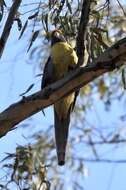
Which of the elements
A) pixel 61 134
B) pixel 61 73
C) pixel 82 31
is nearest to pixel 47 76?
pixel 61 73

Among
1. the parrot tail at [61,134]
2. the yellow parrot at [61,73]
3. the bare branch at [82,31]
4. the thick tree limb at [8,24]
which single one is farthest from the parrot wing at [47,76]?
the bare branch at [82,31]

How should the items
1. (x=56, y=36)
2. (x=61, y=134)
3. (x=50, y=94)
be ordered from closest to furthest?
(x=50, y=94) → (x=61, y=134) → (x=56, y=36)

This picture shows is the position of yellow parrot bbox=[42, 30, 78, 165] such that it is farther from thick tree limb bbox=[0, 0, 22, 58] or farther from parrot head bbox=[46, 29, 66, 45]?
thick tree limb bbox=[0, 0, 22, 58]

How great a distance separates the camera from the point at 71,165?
425 centimetres

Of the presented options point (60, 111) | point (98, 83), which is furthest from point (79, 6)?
point (98, 83)

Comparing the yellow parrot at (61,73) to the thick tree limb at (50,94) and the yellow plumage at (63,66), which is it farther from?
the thick tree limb at (50,94)

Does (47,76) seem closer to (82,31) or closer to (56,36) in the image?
(56,36)

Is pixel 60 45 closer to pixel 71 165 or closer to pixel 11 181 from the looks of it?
pixel 11 181

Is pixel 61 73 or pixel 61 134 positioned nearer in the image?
pixel 61 134

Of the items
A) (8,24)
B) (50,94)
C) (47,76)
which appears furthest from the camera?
(47,76)

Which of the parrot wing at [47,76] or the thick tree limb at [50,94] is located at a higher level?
the parrot wing at [47,76]

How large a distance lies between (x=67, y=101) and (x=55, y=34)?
38 cm

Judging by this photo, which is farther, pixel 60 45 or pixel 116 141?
pixel 116 141

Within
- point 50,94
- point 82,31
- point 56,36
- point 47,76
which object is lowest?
point 50,94
